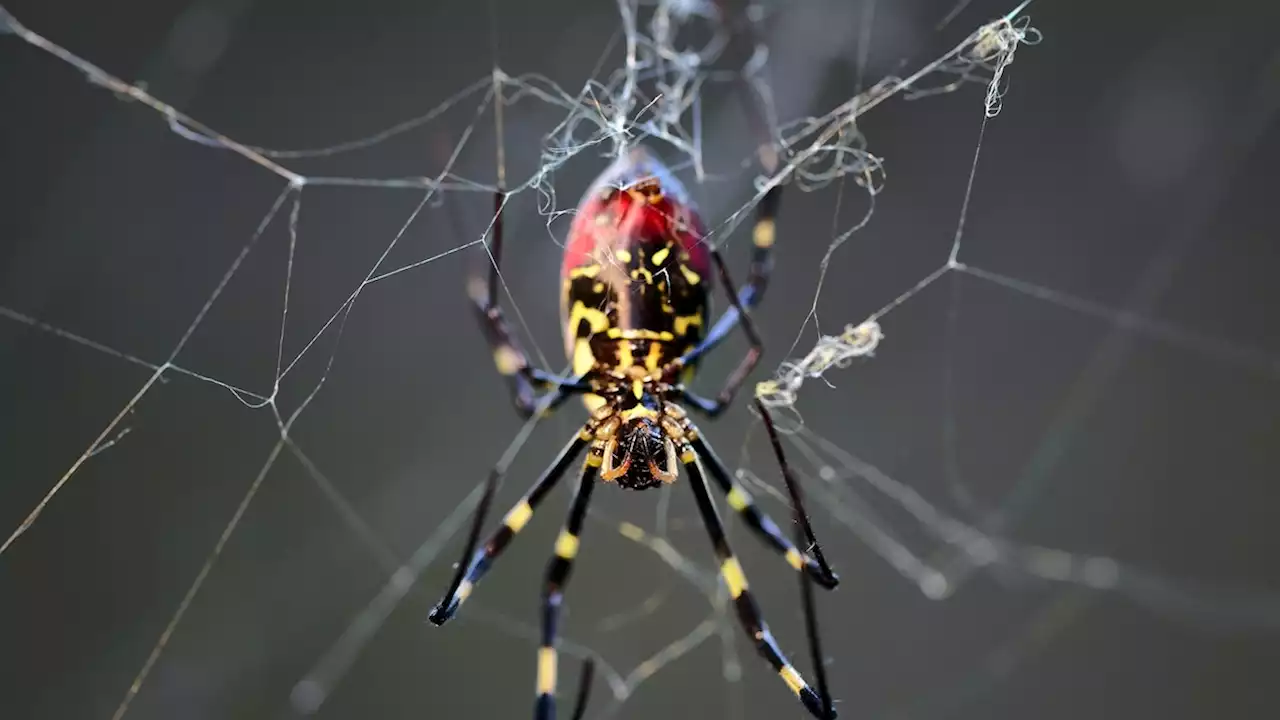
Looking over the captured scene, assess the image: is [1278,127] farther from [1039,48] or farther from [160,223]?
[160,223]

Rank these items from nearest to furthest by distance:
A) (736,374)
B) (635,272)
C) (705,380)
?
(635,272) < (736,374) < (705,380)

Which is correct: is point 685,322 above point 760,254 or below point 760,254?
below

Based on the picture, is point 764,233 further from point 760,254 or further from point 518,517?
point 518,517

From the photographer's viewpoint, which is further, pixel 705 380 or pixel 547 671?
pixel 705 380

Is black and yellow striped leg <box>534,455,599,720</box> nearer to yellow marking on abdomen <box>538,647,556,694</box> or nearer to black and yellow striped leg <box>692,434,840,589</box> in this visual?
yellow marking on abdomen <box>538,647,556,694</box>

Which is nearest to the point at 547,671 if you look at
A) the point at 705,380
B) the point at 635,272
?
the point at 635,272

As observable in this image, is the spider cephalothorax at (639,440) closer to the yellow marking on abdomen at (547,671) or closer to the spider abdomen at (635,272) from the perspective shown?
the spider abdomen at (635,272)

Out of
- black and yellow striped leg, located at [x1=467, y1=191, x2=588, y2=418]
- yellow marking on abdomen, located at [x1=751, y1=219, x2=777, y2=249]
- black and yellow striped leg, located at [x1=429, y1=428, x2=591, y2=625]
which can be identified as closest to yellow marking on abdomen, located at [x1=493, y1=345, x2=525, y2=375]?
black and yellow striped leg, located at [x1=467, y1=191, x2=588, y2=418]

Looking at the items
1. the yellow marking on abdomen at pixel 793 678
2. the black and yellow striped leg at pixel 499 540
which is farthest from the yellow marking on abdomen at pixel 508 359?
the yellow marking on abdomen at pixel 793 678
